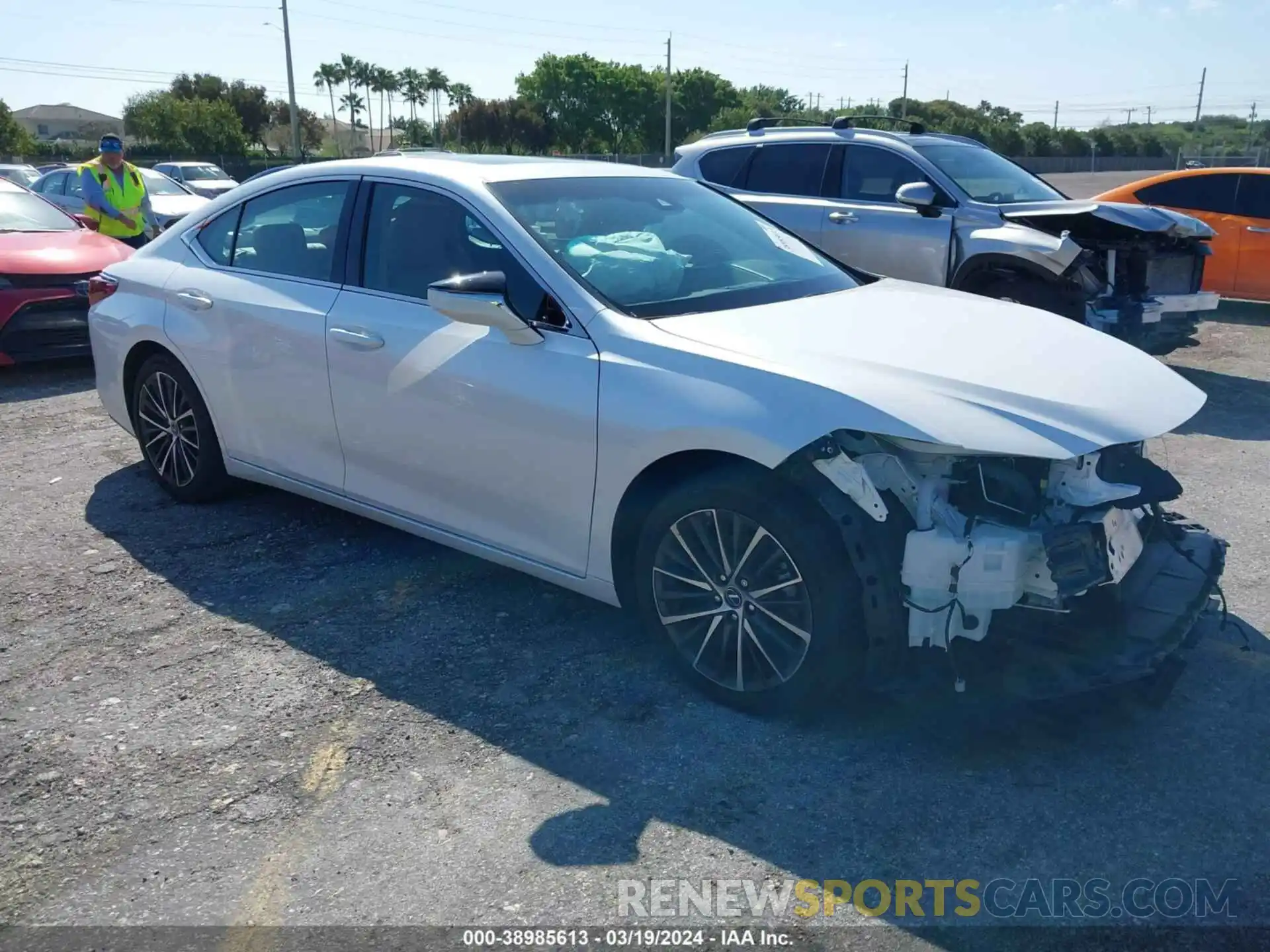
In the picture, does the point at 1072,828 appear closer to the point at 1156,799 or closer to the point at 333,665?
the point at 1156,799

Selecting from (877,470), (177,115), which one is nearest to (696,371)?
(877,470)

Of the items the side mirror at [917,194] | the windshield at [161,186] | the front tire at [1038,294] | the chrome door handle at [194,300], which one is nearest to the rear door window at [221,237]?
the chrome door handle at [194,300]

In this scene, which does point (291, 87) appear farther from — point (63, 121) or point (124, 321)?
point (63, 121)

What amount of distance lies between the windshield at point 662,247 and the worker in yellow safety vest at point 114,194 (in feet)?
26.5

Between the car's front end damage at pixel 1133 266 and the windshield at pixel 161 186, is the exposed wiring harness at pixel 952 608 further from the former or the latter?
the windshield at pixel 161 186

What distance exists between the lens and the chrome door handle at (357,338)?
4.26 meters

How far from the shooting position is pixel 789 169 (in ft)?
30.7

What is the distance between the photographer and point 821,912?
8.82ft

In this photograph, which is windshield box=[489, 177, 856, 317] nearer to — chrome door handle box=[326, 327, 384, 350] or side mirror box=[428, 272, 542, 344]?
side mirror box=[428, 272, 542, 344]

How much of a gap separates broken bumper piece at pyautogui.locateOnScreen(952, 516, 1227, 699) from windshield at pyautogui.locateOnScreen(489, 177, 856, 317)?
1499 millimetres

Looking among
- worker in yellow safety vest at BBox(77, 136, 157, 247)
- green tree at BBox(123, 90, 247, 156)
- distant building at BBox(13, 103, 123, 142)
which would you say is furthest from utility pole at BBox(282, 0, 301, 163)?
distant building at BBox(13, 103, 123, 142)

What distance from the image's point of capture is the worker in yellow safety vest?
1083cm

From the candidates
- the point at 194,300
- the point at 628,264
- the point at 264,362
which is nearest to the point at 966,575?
the point at 628,264

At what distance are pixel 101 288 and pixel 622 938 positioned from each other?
182 inches
